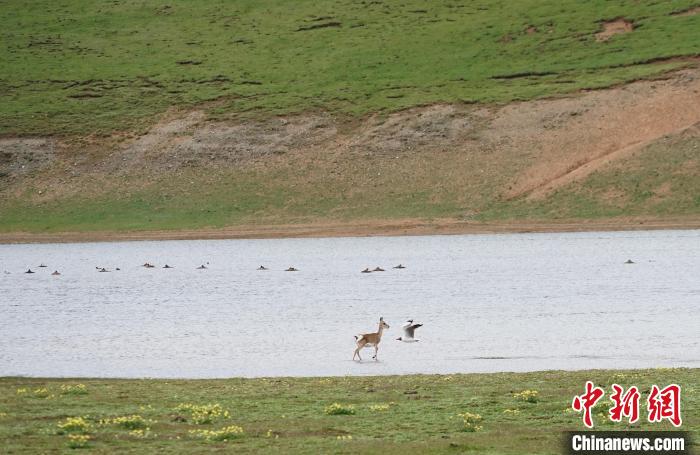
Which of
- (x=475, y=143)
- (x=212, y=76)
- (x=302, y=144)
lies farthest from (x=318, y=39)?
(x=475, y=143)

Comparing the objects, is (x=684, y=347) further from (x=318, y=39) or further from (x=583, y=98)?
(x=318, y=39)

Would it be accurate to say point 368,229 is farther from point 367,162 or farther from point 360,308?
point 360,308

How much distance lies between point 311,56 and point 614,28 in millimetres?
24694

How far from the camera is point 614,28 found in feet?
319

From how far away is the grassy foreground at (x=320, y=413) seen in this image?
1482 centimetres

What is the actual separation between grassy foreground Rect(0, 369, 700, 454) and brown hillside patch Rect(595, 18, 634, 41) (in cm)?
7915

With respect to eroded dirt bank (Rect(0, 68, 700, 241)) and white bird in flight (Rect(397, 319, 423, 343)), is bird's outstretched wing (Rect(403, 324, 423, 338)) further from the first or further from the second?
eroded dirt bank (Rect(0, 68, 700, 241))

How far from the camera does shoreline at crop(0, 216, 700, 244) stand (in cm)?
6812

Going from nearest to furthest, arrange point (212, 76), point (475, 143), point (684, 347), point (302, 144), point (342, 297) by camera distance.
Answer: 1. point (684, 347)
2. point (342, 297)
3. point (475, 143)
4. point (302, 144)
5. point (212, 76)

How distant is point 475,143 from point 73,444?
→ 7009cm

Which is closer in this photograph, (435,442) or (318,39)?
(435,442)

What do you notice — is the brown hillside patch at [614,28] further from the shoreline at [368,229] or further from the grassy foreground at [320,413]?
the grassy foreground at [320,413]

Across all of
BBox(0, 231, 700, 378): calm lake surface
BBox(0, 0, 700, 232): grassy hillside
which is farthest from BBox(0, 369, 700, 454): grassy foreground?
BBox(0, 0, 700, 232): grassy hillside

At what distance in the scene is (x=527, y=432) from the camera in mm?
15203
